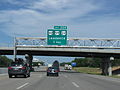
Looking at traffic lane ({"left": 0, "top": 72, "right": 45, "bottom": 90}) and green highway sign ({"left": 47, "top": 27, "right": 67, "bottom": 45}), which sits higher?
green highway sign ({"left": 47, "top": 27, "right": 67, "bottom": 45})

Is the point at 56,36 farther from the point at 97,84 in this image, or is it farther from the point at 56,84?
the point at 56,84

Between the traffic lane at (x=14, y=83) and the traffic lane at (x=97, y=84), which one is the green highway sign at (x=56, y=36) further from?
the traffic lane at (x=14, y=83)

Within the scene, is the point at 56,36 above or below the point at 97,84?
above

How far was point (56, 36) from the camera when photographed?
163ft

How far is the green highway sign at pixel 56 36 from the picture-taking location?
49.4 metres

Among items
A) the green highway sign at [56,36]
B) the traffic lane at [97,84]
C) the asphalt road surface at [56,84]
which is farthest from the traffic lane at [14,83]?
the green highway sign at [56,36]

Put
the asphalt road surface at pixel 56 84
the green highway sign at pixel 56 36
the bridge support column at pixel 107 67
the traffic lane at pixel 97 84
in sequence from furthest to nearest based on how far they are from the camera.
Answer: the bridge support column at pixel 107 67 → the green highway sign at pixel 56 36 → the traffic lane at pixel 97 84 → the asphalt road surface at pixel 56 84

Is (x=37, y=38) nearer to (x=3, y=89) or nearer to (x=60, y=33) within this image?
(x=60, y=33)

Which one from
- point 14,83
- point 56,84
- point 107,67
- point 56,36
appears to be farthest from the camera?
point 107,67

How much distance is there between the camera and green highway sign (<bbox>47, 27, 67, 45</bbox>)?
49.4m

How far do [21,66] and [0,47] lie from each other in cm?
3072

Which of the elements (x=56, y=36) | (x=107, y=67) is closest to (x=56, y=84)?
(x=56, y=36)

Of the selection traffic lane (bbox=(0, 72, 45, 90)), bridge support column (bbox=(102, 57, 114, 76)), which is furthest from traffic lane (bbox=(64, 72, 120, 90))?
bridge support column (bbox=(102, 57, 114, 76))

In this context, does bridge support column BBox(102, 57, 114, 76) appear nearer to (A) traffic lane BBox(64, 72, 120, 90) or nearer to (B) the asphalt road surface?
(A) traffic lane BBox(64, 72, 120, 90)
